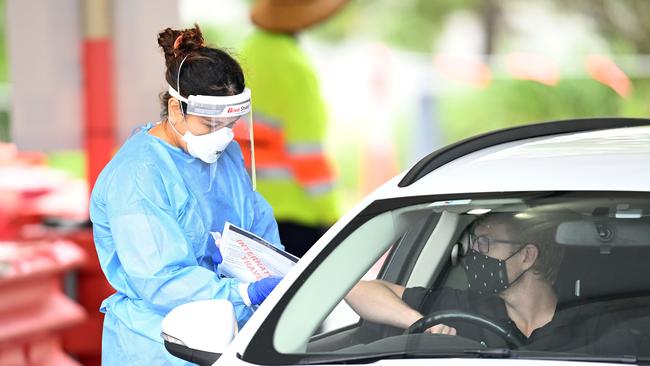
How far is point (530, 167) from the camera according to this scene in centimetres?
359

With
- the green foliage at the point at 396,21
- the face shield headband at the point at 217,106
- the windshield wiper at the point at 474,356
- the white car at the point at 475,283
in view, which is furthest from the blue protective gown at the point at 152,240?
the green foliage at the point at 396,21

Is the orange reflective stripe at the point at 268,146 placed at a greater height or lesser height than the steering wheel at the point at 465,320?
lesser

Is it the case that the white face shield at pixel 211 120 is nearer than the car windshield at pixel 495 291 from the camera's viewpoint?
No

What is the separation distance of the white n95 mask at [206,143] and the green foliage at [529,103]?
11.3 meters

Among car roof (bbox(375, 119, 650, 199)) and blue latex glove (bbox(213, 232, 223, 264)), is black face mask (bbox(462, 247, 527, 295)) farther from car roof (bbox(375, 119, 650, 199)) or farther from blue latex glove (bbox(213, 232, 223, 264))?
Answer: blue latex glove (bbox(213, 232, 223, 264))

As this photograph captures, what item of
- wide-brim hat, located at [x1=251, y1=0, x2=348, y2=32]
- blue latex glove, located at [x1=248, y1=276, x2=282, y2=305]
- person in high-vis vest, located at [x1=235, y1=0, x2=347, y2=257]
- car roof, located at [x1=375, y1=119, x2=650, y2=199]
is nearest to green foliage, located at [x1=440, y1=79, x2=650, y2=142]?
wide-brim hat, located at [x1=251, y1=0, x2=348, y2=32]

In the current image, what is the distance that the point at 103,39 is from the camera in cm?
703

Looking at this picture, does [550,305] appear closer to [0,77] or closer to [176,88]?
[176,88]

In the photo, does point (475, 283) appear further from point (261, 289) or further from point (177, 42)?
point (177, 42)

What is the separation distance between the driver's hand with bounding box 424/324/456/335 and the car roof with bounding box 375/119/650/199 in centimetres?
36

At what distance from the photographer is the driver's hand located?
3341mm

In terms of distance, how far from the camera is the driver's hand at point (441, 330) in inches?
132

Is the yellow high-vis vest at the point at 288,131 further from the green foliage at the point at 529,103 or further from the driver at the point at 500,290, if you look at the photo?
the green foliage at the point at 529,103

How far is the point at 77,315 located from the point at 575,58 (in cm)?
1215
